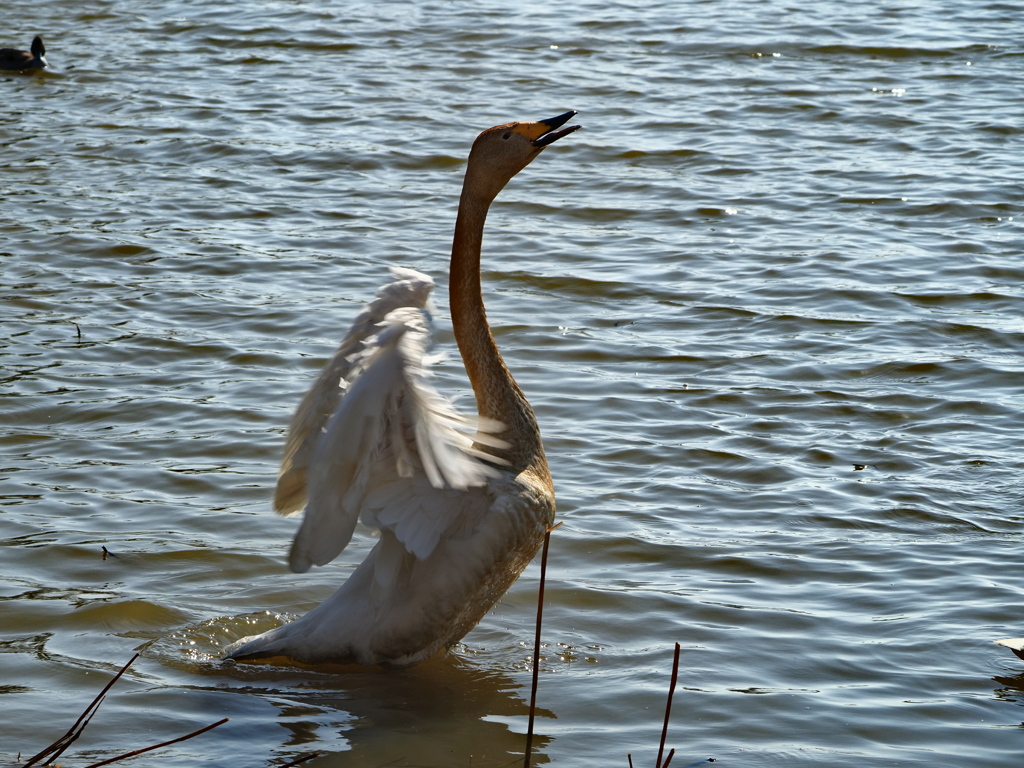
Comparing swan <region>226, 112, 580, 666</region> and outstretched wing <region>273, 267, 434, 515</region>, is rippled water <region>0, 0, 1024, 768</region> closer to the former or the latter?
swan <region>226, 112, 580, 666</region>

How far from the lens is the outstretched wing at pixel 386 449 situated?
12.7 ft

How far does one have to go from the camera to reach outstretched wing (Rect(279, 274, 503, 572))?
3.88 meters

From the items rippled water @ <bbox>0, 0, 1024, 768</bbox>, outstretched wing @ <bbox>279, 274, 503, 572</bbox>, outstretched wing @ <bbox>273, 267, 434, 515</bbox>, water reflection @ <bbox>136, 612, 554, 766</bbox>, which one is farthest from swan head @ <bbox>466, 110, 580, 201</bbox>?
water reflection @ <bbox>136, 612, 554, 766</bbox>

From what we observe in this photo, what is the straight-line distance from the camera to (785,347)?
7.87m

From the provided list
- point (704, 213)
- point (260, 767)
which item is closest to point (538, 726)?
point (260, 767)

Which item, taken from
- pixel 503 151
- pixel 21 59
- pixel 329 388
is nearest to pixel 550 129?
pixel 503 151

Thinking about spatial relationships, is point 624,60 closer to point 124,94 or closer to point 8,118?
point 124,94

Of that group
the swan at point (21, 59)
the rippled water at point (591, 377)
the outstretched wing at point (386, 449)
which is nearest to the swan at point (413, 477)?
the outstretched wing at point (386, 449)

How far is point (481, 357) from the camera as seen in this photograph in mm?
5156

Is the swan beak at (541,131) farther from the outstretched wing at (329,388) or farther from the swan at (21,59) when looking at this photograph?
the swan at (21,59)

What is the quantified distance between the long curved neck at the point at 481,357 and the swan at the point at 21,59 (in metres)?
11.2

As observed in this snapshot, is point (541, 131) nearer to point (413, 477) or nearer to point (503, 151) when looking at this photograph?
point (503, 151)

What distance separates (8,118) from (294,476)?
32.9 ft

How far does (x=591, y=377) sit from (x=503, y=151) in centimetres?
245
